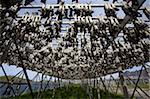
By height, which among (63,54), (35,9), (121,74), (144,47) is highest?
(35,9)

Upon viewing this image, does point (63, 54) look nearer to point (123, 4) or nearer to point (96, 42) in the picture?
point (96, 42)

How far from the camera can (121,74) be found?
16953 millimetres

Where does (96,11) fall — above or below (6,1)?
below

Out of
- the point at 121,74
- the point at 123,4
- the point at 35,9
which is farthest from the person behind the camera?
the point at 121,74

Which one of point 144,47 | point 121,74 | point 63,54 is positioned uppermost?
point 144,47

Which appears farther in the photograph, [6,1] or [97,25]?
[97,25]

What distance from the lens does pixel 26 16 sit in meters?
7.55

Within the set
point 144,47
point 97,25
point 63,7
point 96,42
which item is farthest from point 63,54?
point 63,7

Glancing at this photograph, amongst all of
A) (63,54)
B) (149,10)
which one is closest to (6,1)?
(149,10)

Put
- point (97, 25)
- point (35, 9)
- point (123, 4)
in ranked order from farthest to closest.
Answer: point (97, 25) → point (35, 9) → point (123, 4)

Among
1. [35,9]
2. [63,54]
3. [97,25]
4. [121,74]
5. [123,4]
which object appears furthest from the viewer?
[121,74]

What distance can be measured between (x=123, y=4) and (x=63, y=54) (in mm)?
7059

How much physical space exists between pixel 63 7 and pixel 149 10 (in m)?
1.83

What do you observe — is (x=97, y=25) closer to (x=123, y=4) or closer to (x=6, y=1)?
(x=123, y=4)
